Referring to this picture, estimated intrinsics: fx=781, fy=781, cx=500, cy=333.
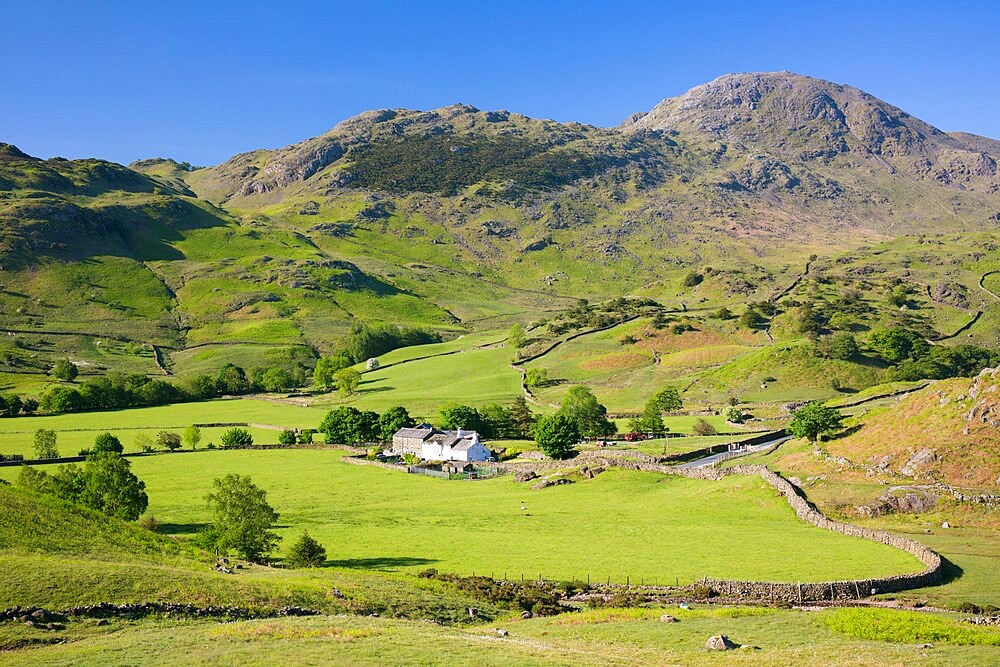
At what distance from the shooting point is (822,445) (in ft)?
243

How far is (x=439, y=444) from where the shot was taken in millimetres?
108125

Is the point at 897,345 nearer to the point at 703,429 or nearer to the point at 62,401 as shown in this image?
the point at 703,429

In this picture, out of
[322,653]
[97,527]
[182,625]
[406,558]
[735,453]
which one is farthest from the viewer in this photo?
[735,453]

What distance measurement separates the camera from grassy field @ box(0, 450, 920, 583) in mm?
46750

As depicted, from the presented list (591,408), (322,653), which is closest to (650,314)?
(591,408)

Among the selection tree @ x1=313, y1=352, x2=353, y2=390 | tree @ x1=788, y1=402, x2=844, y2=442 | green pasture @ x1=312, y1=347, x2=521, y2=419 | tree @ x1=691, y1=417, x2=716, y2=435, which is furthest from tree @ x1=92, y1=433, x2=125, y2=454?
tree @ x1=788, y1=402, x2=844, y2=442

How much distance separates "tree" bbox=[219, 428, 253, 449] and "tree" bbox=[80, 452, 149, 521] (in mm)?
51409

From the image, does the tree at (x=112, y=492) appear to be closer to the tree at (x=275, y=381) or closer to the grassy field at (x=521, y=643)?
the grassy field at (x=521, y=643)

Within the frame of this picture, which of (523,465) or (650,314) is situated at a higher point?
(650,314)

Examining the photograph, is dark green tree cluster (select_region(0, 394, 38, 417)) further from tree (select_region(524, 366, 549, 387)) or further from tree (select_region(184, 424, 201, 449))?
tree (select_region(524, 366, 549, 387))

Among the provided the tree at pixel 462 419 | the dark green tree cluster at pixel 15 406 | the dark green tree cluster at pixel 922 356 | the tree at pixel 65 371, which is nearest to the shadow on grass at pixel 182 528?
the tree at pixel 462 419

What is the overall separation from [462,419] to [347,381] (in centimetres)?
5203

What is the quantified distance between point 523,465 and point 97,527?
56.0 meters

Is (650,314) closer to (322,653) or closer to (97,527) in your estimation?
(97,527)
